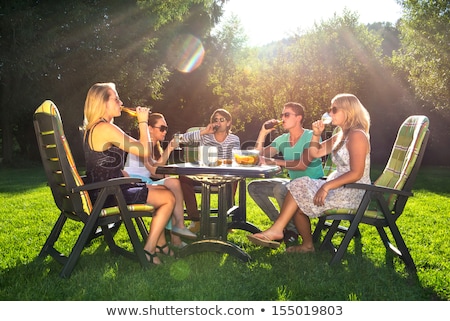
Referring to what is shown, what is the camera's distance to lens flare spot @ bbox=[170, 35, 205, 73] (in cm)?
2383

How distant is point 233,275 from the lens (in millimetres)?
3752

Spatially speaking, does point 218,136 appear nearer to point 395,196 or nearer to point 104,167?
point 104,167

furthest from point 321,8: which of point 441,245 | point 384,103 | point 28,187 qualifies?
point 441,245

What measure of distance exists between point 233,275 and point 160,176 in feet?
6.20

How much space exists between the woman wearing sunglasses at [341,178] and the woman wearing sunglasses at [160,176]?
0.86 meters

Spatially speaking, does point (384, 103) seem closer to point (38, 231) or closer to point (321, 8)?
point (321, 8)

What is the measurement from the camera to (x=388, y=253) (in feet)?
14.8

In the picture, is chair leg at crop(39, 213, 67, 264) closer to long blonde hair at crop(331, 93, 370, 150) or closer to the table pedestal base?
the table pedestal base

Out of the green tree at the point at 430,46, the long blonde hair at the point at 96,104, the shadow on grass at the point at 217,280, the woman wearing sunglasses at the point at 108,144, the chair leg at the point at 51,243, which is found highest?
the green tree at the point at 430,46

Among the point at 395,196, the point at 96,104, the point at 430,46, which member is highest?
the point at 430,46

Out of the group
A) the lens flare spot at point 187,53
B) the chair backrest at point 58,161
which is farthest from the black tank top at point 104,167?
the lens flare spot at point 187,53

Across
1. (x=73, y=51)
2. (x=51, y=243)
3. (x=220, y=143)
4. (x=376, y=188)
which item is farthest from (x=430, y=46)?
(x=51, y=243)

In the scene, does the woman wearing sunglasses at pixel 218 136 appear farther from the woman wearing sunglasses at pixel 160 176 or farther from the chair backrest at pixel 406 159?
the chair backrest at pixel 406 159

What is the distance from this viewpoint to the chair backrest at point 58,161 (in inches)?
136
